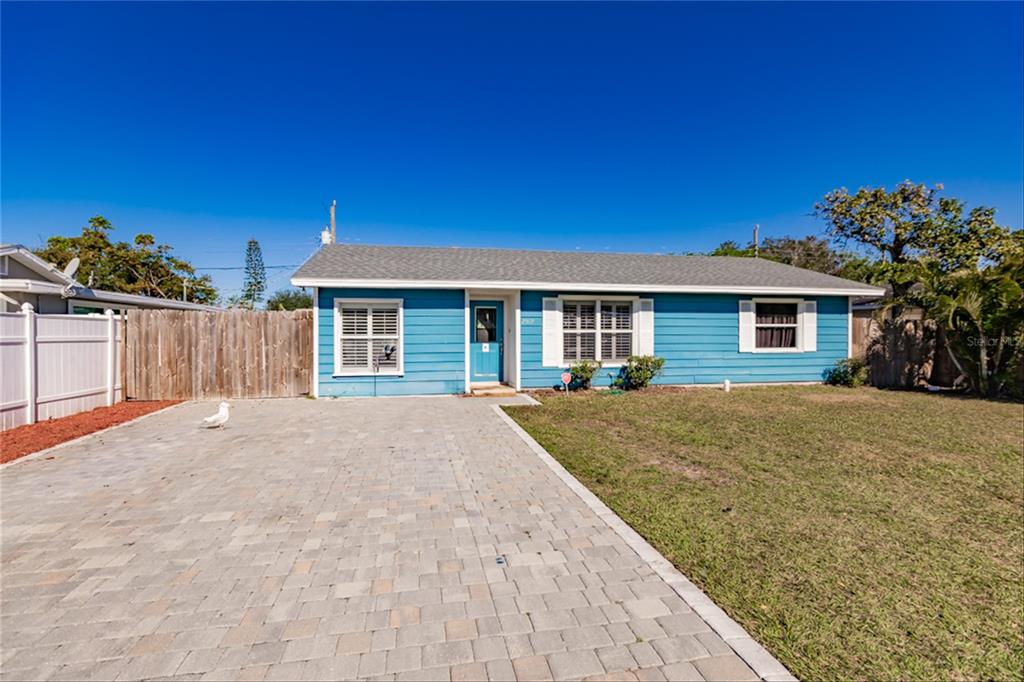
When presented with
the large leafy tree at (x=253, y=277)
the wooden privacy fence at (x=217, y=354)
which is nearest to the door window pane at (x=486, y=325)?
the wooden privacy fence at (x=217, y=354)

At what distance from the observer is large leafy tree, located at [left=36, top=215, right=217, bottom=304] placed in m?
25.2

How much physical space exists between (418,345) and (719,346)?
818 cm

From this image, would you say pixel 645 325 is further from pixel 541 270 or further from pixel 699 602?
pixel 699 602

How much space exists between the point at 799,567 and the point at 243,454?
6.07 m

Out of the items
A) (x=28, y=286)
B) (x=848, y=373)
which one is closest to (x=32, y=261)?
(x=28, y=286)

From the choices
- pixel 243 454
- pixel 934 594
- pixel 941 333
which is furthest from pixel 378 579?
pixel 941 333

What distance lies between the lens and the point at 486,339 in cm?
1157

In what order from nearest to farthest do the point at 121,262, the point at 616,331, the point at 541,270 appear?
the point at 616,331 → the point at 541,270 → the point at 121,262

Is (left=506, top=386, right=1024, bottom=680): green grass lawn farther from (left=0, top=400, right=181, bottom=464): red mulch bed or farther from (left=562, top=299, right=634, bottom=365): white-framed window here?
(left=0, top=400, right=181, bottom=464): red mulch bed

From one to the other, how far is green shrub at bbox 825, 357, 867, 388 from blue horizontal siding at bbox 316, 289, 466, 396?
1055 centimetres

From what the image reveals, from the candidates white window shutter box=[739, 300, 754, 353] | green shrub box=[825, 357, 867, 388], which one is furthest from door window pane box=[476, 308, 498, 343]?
green shrub box=[825, 357, 867, 388]

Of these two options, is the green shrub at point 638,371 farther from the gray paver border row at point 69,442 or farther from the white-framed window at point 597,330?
the gray paver border row at point 69,442

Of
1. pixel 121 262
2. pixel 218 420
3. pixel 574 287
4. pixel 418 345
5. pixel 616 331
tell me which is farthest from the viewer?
pixel 121 262

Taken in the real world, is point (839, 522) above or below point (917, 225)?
below
